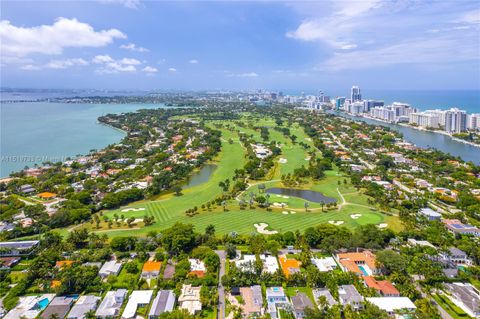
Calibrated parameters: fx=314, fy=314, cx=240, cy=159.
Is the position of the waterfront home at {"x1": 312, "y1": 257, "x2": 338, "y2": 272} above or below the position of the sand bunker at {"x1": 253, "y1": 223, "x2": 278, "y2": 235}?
below

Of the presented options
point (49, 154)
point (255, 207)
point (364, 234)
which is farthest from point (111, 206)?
point (49, 154)

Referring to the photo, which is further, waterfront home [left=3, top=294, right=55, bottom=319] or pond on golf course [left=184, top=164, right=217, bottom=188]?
pond on golf course [left=184, top=164, right=217, bottom=188]

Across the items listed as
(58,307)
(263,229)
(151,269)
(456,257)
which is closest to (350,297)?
(456,257)

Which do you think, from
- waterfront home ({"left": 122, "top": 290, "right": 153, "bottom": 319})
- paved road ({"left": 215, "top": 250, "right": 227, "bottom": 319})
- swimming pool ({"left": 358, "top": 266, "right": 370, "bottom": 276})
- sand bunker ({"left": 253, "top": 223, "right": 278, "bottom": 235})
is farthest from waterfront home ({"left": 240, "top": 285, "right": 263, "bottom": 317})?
sand bunker ({"left": 253, "top": 223, "right": 278, "bottom": 235})

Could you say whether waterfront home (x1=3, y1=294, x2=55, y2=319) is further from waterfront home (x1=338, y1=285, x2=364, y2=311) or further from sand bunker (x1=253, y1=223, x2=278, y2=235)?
waterfront home (x1=338, y1=285, x2=364, y2=311)

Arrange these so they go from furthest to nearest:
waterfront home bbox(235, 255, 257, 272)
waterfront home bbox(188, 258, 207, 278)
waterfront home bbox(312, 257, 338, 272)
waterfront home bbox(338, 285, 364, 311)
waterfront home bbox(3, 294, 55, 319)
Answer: waterfront home bbox(312, 257, 338, 272), waterfront home bbox(235, 255, 257, 272), waterfront home bbox(188, 258, 207, 278), waterfront home bbox(338, 285, 364, 311), waterfront home bbox(3, 294, 55, 319)
